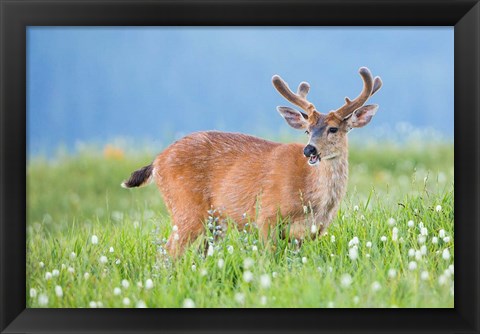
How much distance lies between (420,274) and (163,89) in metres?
1.57

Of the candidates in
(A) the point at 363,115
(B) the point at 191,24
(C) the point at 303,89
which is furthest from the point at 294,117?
(B) the point at 191,24

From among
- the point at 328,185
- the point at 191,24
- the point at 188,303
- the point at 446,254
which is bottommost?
the point at 188,303

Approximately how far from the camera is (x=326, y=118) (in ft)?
18.4

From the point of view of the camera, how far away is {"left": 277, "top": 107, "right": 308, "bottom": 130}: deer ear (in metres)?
5.55

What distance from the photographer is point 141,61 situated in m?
5.54

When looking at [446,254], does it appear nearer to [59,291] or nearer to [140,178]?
[140,178]

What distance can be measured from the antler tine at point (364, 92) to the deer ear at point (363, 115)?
0.03 meters

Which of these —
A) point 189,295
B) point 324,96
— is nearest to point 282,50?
point 324,96

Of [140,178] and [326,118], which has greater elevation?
[326,118]

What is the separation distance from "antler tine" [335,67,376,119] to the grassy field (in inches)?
16.9

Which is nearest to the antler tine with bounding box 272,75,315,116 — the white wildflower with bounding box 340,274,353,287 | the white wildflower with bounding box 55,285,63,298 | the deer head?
the deer head

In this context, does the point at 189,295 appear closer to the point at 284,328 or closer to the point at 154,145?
the point at 284,328

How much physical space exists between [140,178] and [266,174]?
0.67 metres

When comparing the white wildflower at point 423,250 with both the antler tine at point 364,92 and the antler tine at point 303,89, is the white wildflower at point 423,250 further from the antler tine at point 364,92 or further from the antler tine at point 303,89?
the antler tine at point 303,89
